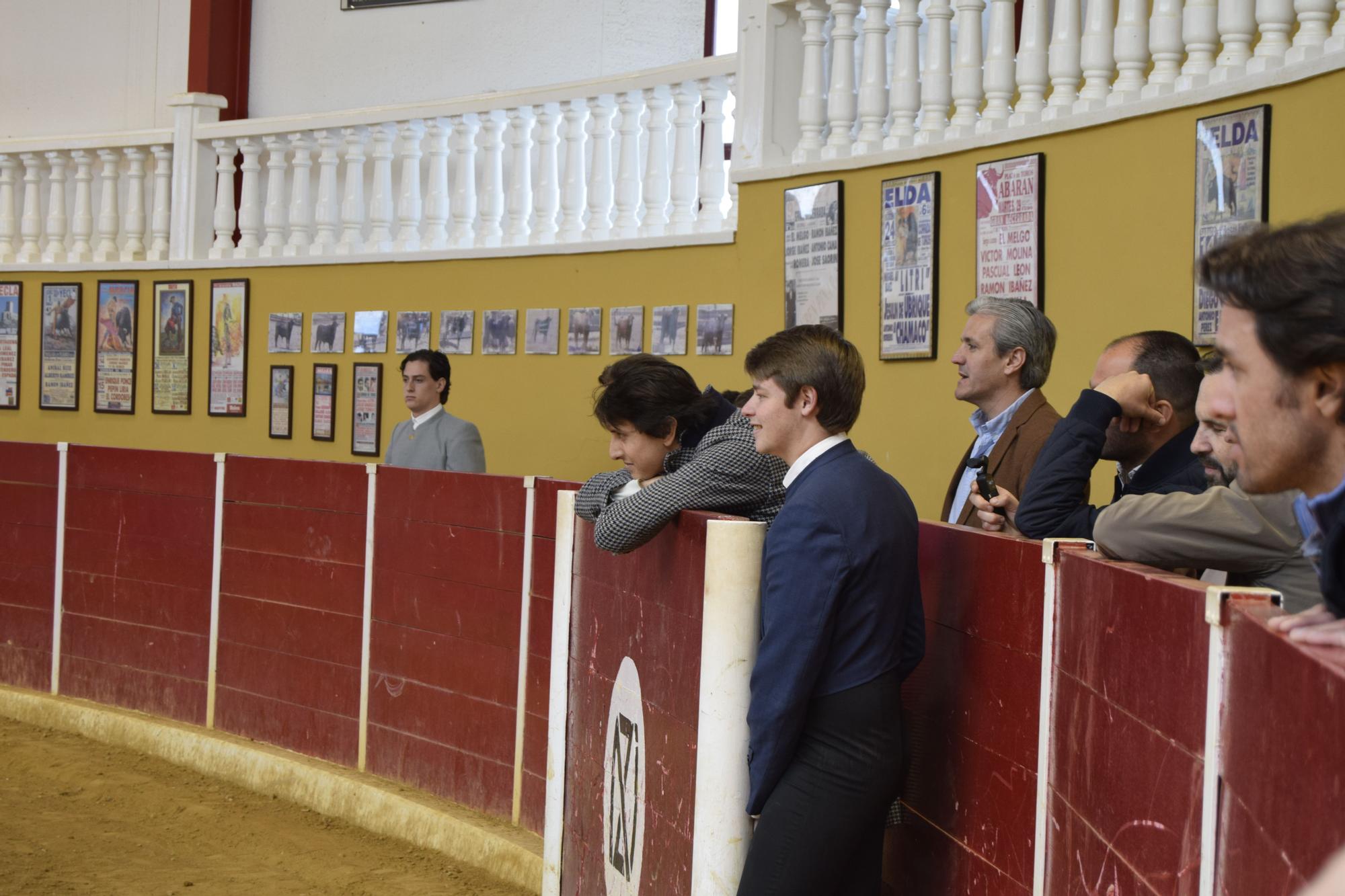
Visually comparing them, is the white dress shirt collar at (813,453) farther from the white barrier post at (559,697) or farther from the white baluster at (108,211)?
the white baluster at (108,211)

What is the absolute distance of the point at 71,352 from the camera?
9.73 metres

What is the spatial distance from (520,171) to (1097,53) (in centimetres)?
A: 343

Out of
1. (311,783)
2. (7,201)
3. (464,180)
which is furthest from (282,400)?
(311,783)

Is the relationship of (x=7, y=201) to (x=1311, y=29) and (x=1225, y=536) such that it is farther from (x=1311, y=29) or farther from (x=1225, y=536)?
(x=1225, y=536)

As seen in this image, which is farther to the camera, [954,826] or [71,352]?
[71,352]

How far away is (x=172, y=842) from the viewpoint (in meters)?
5.54

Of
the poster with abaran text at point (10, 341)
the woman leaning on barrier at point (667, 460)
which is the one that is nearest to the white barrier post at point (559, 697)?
the woman leaning on barrier at point (667, 460)

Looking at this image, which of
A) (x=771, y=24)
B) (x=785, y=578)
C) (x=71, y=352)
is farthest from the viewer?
(x=71, y=352)

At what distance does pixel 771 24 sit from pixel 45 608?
440cm

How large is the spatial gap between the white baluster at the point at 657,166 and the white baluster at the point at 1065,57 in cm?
224

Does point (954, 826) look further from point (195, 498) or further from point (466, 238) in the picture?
point (466, 238)

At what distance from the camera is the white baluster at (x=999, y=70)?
5270 millimetres

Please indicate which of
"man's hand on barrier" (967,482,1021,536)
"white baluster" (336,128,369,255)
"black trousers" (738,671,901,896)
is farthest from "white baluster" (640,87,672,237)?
"black trousers" (738,671,901,896)

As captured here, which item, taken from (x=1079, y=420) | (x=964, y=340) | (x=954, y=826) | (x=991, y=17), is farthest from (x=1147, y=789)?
(x=991, y=17)
